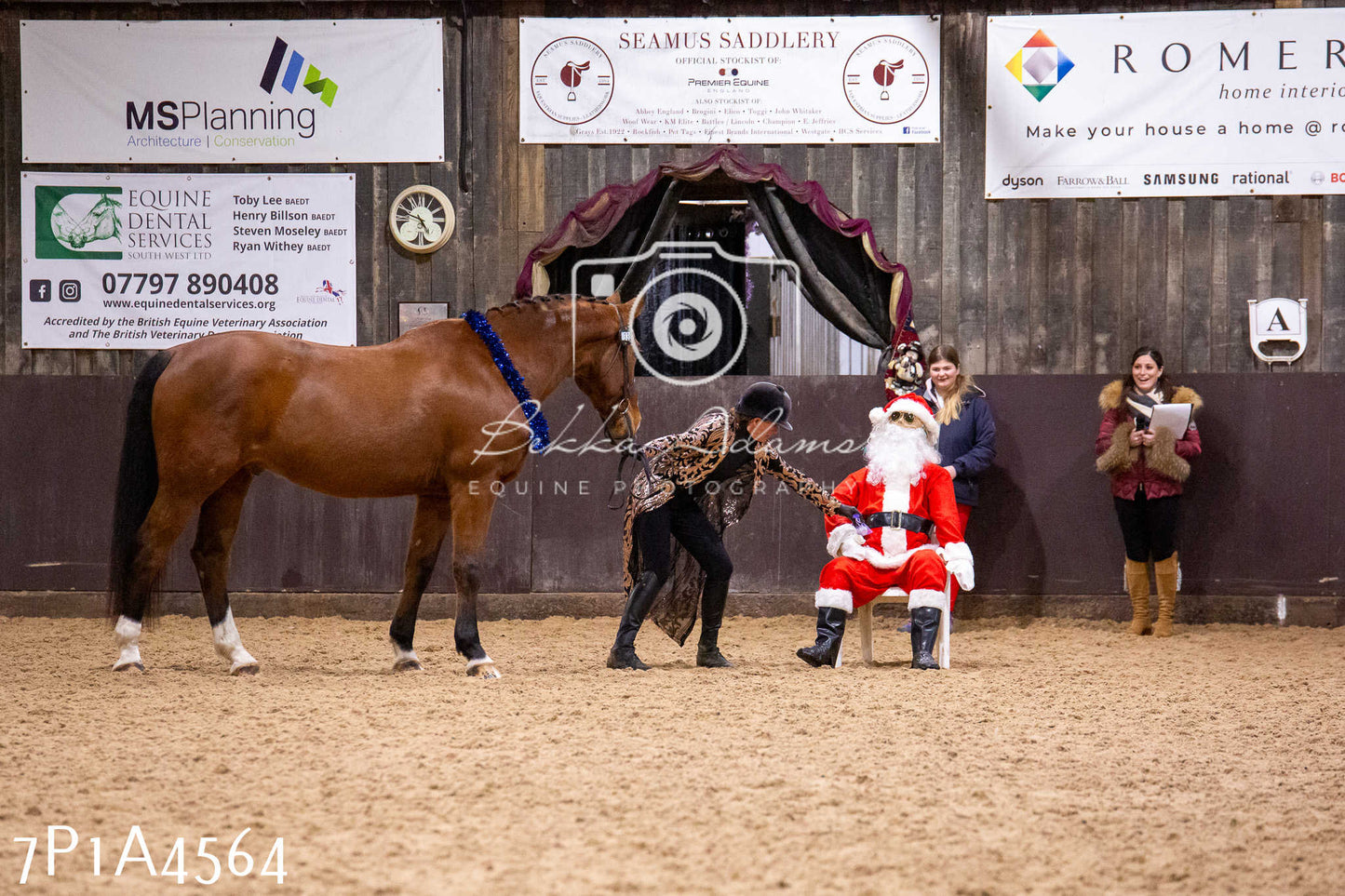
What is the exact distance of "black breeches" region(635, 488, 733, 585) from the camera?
16.8 ft

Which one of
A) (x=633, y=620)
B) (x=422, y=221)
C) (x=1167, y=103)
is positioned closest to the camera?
(x=633, y=620)

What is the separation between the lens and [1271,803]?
3094 millimetres

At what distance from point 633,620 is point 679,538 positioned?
44 centimetres

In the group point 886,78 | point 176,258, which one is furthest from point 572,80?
point 176,258

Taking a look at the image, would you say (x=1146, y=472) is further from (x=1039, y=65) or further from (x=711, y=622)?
(x=711, y=622)

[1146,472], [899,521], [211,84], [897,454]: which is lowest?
[899,521]

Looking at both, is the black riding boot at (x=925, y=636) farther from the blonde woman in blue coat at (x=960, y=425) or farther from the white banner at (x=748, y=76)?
the white banner at (x=748, y=76)

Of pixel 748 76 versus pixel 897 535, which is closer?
pixel 897 535

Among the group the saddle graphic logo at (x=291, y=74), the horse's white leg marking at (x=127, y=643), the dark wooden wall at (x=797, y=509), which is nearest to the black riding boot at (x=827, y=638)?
the dark wooden wall at (x=797, y=509)

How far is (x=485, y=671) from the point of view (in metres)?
4.89

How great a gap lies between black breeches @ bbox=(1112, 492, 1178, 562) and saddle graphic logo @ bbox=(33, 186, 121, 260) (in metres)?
6.58

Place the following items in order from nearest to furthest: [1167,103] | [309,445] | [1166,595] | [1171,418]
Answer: [309,445], [1171,418], [1166,595], [1167,103]

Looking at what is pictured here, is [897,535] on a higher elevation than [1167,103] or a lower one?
lower

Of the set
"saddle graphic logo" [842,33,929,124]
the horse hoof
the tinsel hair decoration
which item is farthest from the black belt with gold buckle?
"saddle graphic logo" [842,33,929,124]
